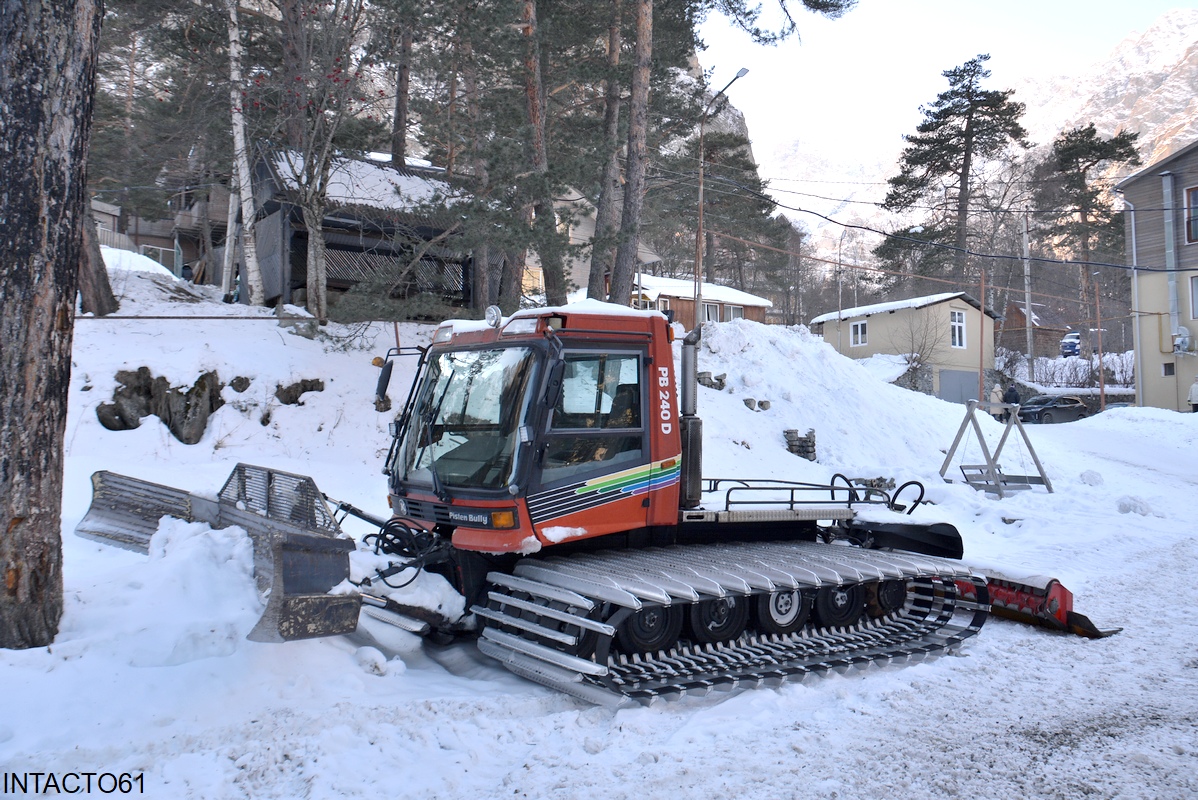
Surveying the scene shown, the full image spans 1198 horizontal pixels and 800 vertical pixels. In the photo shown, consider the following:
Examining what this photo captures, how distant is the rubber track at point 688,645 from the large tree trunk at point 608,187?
9.10 m

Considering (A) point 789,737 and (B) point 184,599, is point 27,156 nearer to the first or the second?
(B) point 184,599

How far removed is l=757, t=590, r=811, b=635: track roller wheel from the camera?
6.23 meters

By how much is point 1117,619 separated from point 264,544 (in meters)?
7.16

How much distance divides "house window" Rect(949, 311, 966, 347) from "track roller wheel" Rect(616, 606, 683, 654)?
111ft

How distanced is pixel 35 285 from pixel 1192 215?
110 ft

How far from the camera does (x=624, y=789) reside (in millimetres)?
3893

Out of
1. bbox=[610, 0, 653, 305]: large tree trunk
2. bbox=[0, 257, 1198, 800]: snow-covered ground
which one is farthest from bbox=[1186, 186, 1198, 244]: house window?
bbox=[0, 257, 1198, 800]: snow-covered ground

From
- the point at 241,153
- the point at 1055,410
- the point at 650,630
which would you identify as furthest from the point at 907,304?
the point at 650,630

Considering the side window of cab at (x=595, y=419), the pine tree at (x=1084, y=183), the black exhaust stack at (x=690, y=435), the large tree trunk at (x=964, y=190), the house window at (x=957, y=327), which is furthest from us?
the pine tree at (x=1084, y=183)

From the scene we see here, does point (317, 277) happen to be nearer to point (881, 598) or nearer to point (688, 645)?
point (688, 645)

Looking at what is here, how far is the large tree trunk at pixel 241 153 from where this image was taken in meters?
16.2

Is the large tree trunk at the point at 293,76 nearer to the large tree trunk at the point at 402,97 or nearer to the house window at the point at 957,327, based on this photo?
the large tree trunk at the point at 402,97

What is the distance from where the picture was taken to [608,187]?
59.6ft

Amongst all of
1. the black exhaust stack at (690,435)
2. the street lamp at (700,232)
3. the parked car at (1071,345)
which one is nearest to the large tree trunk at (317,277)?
the street lamp at (700,232)
